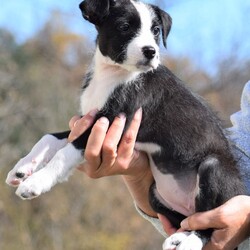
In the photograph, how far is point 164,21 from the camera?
400 cm

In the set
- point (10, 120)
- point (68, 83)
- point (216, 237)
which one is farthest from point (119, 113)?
point (68, 83)

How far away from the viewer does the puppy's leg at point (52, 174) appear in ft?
11.5

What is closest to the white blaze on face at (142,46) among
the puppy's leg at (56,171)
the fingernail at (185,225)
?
the puppy's leg at (56,171)

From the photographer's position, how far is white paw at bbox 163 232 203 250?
141 inches

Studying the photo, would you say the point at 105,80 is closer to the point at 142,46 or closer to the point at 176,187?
the point at 142,46

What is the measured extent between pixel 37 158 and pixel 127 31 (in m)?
0.99

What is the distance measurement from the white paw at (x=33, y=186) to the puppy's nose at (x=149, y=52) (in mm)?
943

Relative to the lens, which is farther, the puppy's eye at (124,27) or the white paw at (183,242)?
the puppy's eye at (124,27)

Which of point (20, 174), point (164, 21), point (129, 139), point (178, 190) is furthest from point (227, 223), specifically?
point (164, 21)

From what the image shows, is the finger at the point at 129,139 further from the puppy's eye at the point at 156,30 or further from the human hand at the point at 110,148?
the puppy's eye at the point at 156,30

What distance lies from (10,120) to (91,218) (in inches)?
228

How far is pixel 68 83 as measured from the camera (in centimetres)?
2856

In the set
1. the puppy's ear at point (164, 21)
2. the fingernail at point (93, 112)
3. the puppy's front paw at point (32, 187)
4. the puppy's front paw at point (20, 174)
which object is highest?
the puppy's ear at point (164, 21)

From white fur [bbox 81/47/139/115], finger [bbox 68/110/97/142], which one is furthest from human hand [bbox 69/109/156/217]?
white fur [bbox 81/47/139/115]
